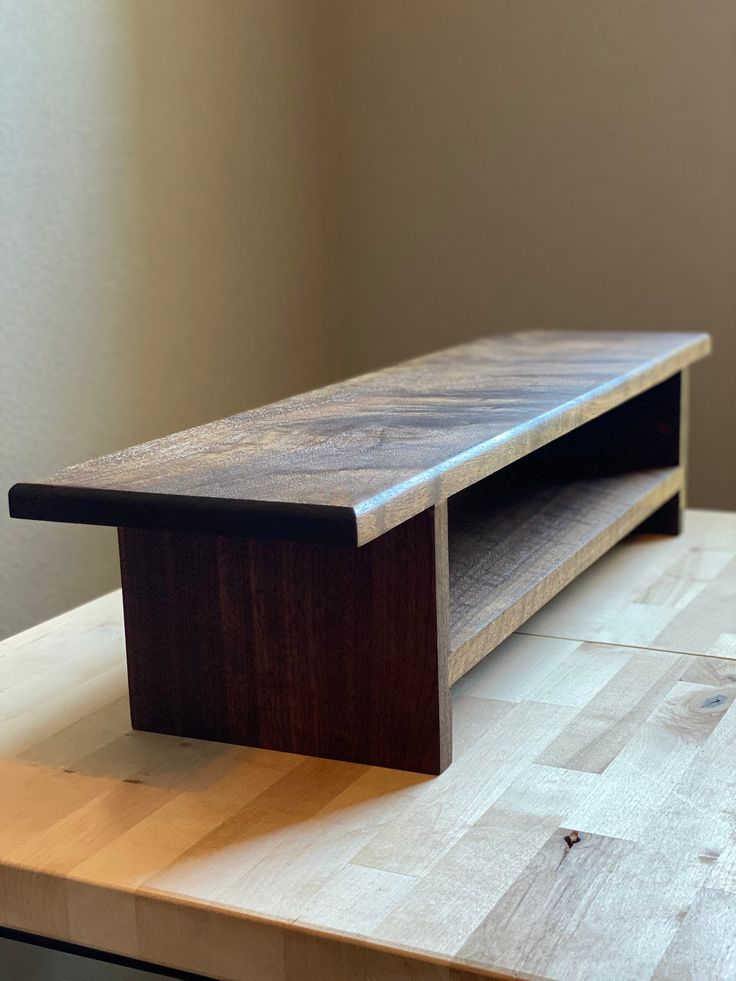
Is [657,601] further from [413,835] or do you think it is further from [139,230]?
[139,230]

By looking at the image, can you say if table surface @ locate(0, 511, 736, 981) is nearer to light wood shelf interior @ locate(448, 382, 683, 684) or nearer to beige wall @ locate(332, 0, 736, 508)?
light wood shelf interior @ locate(448, 382, 683, 684)

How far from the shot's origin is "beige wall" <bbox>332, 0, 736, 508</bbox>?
2.71 m

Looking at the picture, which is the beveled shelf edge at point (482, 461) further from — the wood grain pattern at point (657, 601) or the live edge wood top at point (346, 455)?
the wood grain pattern at point (657, 601)

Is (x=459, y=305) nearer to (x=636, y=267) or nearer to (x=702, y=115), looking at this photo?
(x=636, y=267)

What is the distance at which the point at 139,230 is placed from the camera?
2439 mm

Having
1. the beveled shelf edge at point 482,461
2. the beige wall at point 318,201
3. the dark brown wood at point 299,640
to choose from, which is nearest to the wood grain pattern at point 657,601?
the beveled shelf edge at point 482,461

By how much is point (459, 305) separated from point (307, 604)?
2.05m

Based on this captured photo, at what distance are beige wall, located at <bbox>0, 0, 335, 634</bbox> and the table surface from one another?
982mm

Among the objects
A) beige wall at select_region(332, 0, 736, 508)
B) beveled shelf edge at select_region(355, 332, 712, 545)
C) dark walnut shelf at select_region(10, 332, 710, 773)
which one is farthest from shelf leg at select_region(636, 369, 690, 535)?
beige wall at select_region(332, 0, 736, 508)

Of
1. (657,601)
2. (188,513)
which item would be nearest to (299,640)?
(188,513)

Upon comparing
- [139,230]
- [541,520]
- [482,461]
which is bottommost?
[541,520]

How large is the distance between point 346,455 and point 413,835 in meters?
0.32

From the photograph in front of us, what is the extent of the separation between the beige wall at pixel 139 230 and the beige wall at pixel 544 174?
170 mm

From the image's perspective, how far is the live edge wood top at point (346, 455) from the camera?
0.90 m
